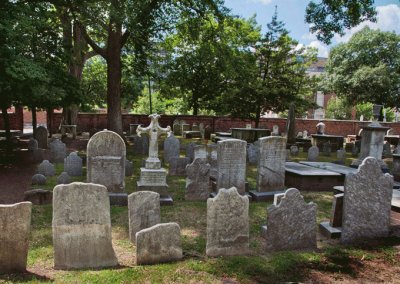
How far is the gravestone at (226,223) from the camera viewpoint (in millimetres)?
5484

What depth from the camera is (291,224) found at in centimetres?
579

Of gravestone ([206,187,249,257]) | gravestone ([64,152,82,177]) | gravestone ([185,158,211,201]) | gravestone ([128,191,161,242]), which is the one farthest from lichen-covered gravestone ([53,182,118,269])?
gravestone ([64,152,82,177])

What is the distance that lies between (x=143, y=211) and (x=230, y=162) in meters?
3.44

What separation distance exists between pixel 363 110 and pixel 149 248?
50.2m

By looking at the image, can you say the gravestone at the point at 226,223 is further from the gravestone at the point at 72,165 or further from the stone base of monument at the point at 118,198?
the gravestone at the point at 72,165

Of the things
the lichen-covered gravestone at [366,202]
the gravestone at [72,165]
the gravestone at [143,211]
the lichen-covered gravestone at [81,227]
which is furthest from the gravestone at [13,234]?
the gravestone at [72,165]

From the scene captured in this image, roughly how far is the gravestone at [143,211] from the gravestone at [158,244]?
33.5 inches

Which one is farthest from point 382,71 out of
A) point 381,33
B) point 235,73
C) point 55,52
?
point 55,52

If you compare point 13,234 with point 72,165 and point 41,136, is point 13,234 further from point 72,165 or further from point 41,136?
point 41,136

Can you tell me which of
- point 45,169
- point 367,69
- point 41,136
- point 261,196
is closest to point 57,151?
point 45,169

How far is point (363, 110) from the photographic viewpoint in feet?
161

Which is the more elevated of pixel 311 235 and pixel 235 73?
pixel 235 73

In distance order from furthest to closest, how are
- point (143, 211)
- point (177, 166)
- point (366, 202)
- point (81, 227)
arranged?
point (177, 166) → point (366, 202) → point (143, 211) → point (81, 227)

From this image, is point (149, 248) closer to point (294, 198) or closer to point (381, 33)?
point (294, 198)
